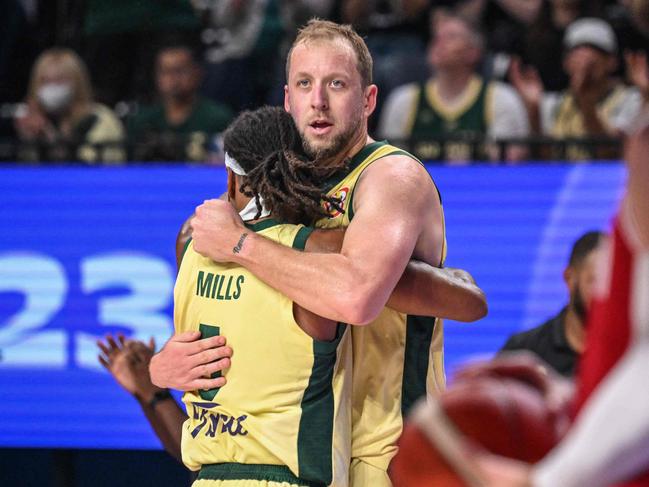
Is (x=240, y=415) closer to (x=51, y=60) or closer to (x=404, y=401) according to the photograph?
(x=404, y=401)

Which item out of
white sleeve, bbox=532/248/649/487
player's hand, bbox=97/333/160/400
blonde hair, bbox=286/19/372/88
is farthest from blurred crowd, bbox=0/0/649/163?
white sleeve, bbox=532/248/649/487

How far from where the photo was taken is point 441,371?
3715 millimetres

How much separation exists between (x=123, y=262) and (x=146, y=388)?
1.74 m

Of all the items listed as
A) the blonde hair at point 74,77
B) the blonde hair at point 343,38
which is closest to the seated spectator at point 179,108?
the blonde hair at point 74,77

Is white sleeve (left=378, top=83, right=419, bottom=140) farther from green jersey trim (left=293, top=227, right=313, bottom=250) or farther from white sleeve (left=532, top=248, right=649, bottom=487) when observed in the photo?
white sleeve (left=532, top=248, right=649, bottom=487)

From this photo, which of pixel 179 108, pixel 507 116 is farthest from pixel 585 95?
pixel 179 108

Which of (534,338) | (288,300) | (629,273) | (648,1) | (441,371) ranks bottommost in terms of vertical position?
(534,338)

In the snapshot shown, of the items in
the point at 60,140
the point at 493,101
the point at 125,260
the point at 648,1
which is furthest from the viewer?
the point at 493,101

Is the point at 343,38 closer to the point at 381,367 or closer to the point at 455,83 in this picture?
the point at 381,367

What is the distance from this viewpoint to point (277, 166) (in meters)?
3.33

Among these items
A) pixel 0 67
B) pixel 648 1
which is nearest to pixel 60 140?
pixel 0 67

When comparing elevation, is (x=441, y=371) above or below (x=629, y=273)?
below

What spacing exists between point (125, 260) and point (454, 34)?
2.66 metres

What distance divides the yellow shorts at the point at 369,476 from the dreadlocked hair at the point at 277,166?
2.53ft
